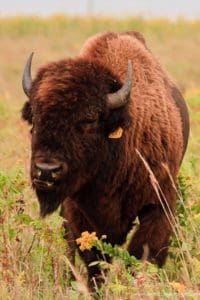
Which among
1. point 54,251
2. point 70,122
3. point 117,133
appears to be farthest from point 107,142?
point 54,251

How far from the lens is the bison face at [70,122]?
6406 mm

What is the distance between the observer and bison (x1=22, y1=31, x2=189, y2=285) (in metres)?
6.51

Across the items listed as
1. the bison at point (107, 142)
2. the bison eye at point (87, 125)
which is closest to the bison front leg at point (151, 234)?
the bison at point (107, 142)

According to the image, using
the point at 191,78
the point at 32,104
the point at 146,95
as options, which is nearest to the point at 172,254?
the point at 146,95

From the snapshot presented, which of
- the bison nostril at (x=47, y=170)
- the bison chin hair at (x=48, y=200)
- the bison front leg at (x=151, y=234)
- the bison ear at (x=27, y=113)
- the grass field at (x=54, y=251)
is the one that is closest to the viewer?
the grass field at (x=54, y=251)

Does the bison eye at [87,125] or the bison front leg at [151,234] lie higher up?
the bison eye at [87,125]

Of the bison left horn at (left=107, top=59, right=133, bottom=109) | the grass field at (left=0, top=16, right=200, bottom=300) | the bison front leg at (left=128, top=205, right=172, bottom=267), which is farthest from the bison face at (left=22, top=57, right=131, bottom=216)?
the bison front leg at (left=128, top=205, right=172, bottom=267)

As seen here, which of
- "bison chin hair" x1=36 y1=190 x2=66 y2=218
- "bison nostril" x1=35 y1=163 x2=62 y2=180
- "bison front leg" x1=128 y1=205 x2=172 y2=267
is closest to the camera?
"bison nostril" x1=35 y1=163 x2=62 y2=180

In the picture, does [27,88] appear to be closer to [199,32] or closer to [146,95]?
[146,95]

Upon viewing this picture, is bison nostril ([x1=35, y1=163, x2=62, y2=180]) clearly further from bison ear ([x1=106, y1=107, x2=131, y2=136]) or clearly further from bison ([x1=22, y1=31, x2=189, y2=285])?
bison ear ([x1=106, y1=107, x2=131, y2=136])

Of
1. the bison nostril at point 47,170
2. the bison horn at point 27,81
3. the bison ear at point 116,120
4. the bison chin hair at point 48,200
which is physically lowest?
the bison chin hair at point 48,200

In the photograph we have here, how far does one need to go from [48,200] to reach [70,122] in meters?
0.62

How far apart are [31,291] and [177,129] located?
2.24 m

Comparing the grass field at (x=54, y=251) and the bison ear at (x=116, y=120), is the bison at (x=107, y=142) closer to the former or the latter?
the bison ear at (x=116, y=120)
